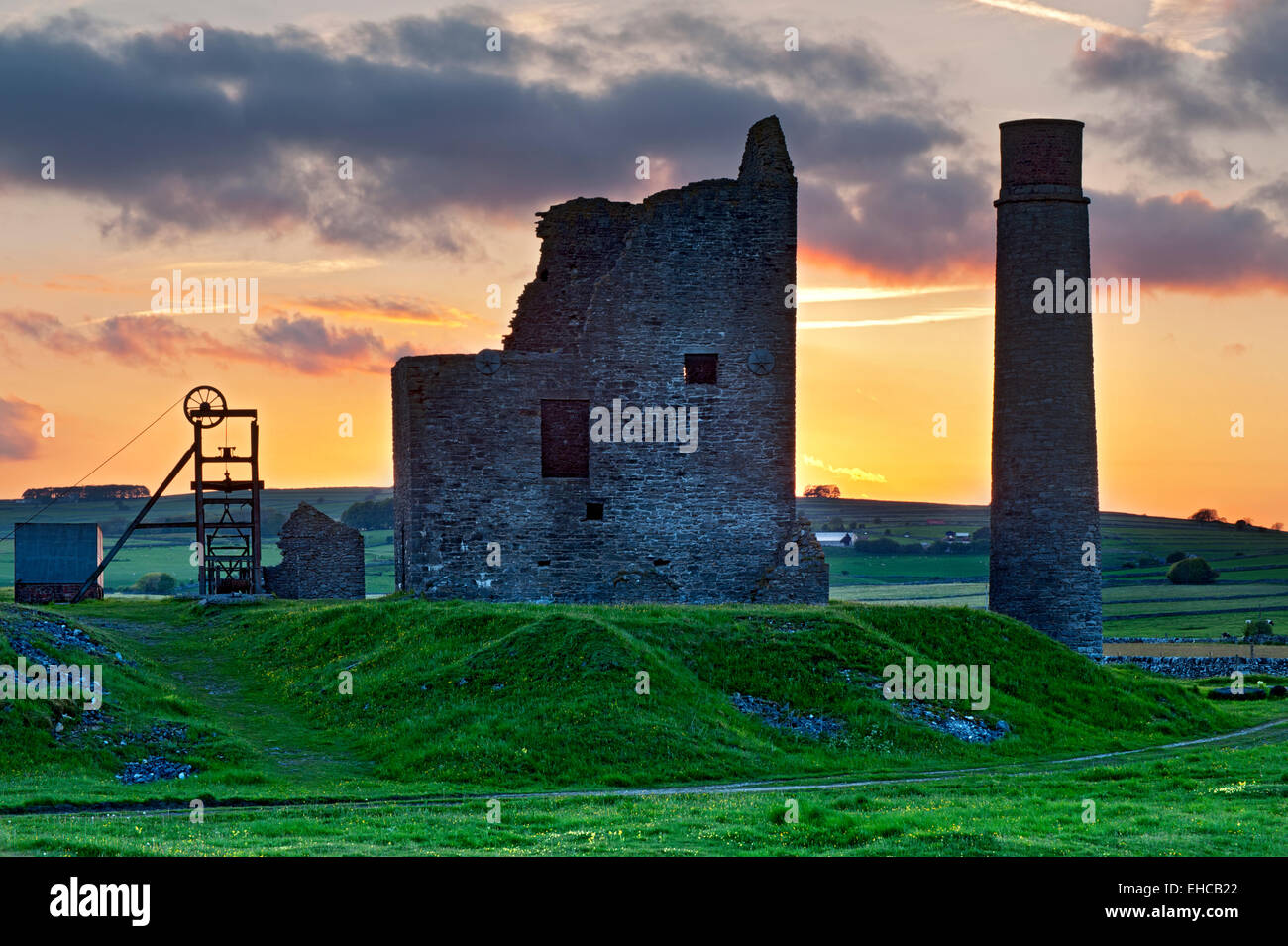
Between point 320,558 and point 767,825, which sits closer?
point 767,825

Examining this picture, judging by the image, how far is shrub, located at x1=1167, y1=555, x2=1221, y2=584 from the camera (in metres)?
91.1

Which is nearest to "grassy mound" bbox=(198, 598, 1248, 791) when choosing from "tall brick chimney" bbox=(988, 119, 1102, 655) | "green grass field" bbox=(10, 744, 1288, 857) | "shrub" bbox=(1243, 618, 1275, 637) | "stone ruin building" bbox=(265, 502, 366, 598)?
"green grass field" bbox=(10, 744, 1288, 857)

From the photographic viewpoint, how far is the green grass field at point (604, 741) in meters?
16.4

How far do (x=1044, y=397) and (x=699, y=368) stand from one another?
33.3 feet

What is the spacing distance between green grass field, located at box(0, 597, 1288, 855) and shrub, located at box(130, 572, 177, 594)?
168 ft

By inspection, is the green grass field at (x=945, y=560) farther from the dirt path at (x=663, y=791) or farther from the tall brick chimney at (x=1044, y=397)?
the dirt path at (x=663, y=791)

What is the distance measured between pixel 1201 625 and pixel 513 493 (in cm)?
4272

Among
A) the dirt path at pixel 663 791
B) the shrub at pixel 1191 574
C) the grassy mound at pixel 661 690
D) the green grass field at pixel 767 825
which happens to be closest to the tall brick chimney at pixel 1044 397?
the grassy mound at pixel 661 690

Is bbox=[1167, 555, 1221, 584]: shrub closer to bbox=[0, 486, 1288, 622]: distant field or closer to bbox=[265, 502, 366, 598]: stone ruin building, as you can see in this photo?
bbox=[0, 486, 1288, 622]: distant field

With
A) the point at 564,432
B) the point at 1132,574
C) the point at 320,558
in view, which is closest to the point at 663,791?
the point at 564,432

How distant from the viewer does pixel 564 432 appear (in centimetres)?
3856

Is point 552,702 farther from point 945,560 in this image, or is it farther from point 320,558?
point 945,560
